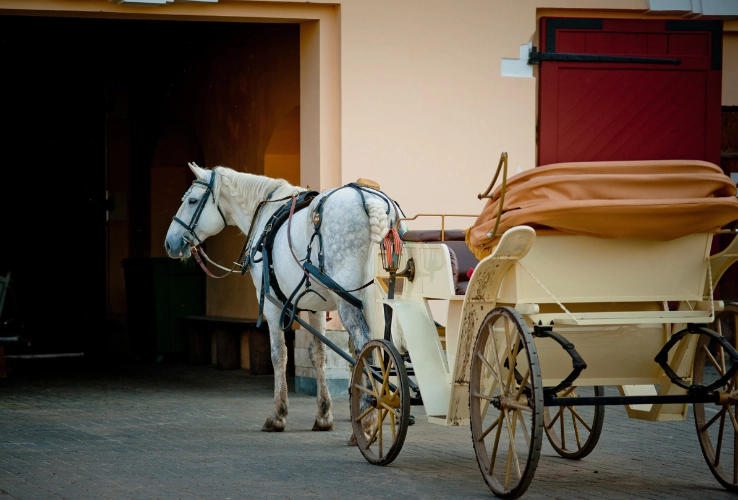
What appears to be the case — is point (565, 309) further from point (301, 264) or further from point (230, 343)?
point (230, 343)

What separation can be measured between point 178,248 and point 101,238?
706 centimetres

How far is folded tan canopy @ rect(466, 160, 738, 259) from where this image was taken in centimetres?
506

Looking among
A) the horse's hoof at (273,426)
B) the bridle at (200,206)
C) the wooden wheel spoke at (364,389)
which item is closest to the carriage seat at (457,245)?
the wooden wheel spoke at (364,389)

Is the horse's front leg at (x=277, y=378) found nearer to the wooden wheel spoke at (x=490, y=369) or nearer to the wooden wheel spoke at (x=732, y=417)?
the wooden wheel spoke at (x=490, y=369)

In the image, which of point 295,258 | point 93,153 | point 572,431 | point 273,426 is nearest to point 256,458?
point 273,426

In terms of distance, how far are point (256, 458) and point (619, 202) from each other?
2794 millimetres

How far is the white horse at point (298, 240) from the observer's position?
23.3 ft

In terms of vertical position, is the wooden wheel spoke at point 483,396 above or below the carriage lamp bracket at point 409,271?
below

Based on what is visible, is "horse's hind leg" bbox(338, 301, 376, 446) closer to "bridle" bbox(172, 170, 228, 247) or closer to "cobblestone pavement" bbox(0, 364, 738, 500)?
"cobblestone pavement" bbox(0, 364, 738, 500)

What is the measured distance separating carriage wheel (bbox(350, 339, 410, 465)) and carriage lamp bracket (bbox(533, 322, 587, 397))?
997 millimetres

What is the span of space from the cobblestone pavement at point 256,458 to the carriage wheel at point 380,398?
137 mm

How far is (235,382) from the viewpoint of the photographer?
11.3 metres

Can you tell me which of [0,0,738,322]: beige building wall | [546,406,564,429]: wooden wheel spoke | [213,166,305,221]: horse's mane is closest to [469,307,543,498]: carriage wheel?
[546,406,564,429]: wooden wheel spoke

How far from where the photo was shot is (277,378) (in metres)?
7.92
